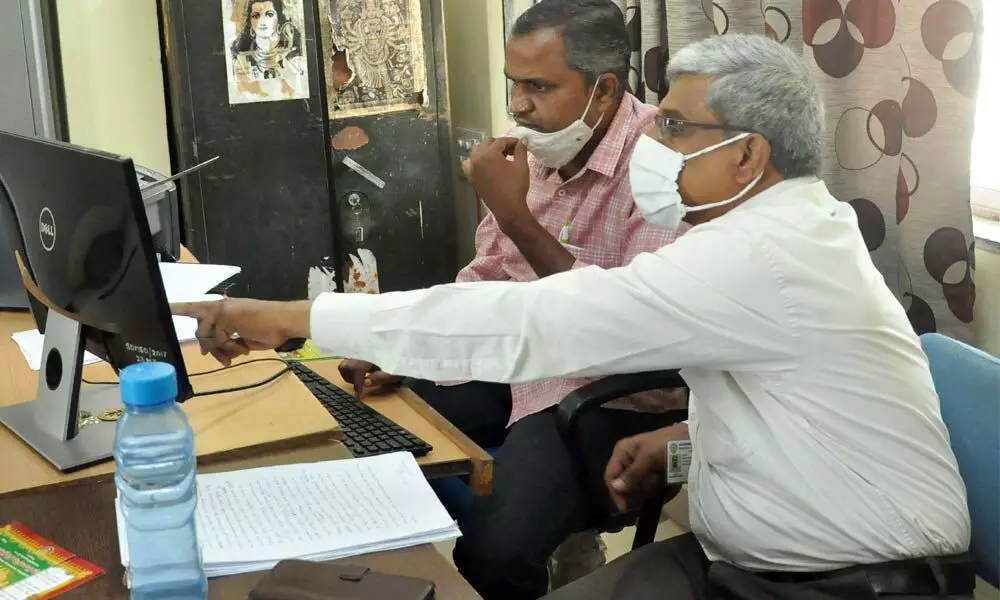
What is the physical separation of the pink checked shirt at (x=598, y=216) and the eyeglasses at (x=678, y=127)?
17.2 inches

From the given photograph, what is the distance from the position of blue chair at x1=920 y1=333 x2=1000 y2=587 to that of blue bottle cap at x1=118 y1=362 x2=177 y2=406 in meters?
0.98

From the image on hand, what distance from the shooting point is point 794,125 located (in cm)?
129

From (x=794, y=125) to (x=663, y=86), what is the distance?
3.29 feet

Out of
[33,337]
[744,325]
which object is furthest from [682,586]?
[33,337]

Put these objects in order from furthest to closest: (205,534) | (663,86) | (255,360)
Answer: (663,86) < (255,360) < (205,534)

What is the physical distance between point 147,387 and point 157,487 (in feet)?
0.44

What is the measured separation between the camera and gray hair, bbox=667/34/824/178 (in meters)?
1.29

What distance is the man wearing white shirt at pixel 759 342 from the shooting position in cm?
119

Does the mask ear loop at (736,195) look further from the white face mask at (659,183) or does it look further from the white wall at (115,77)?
the white wall at (115,77)

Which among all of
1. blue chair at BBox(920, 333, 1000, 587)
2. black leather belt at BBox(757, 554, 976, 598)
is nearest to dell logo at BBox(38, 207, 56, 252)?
black leather belt at BBox(757, 554, 976, 598)

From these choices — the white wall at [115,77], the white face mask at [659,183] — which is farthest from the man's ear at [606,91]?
the white wall at [115,77]

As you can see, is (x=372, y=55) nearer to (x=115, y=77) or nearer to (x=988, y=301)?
(x=115, y=77)

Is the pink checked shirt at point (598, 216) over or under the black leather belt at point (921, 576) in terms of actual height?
over

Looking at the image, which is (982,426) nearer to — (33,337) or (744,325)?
(744,325)
